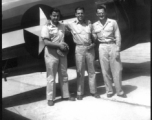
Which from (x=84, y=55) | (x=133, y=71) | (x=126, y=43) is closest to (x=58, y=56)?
(x=84, y=55)

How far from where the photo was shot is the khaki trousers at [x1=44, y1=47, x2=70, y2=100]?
15.6ft

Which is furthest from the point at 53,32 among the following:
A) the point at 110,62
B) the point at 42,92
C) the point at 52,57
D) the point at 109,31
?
the point at 42,92

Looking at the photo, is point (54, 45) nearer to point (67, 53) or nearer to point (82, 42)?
point (67, 53)

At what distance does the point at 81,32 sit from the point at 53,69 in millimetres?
924

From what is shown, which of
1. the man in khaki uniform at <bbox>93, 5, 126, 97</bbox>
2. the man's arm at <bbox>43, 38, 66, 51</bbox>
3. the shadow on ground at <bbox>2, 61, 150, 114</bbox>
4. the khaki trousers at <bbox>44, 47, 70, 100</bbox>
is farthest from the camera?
the shadow on ground at <bbox>2, 61, 150, 114</bbox>

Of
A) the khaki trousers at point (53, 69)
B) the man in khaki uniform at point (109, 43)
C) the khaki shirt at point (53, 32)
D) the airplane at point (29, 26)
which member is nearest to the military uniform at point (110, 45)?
the man in khaki uniform at point (109, 43)

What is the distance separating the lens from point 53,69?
4.79 metres

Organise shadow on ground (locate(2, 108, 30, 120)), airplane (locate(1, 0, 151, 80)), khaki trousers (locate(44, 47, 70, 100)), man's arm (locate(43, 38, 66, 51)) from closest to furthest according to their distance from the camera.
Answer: shadow on ground (locate(2, 108, 30, 120)), man's arm (locate(43, 38, 66, 51)), khaki trousers (locate(44, 47, 70, 100)), airplane (locate(1, 0, 151, 80))

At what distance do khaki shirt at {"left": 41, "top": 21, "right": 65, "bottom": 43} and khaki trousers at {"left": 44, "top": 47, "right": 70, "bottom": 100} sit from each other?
0.24 metres

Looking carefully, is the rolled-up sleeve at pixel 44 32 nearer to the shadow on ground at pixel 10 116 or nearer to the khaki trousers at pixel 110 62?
the khaki trousers at pixel 110 62

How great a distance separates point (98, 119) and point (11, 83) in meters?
4.53

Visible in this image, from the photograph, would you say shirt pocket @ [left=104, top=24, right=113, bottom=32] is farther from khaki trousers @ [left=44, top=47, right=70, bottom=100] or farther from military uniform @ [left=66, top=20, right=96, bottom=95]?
khaki trousers @ [left=44, top=47, right=70, bottom=100]

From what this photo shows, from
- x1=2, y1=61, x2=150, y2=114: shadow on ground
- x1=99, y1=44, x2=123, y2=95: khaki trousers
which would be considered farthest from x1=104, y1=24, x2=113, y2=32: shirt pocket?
x1=2, y1=61, x2=150, y2=114: shadow on ground

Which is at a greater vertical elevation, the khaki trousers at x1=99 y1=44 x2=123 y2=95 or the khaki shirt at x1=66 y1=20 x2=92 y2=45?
the khaki shirt at x1=66 y1=20 x2=92 y2=45
